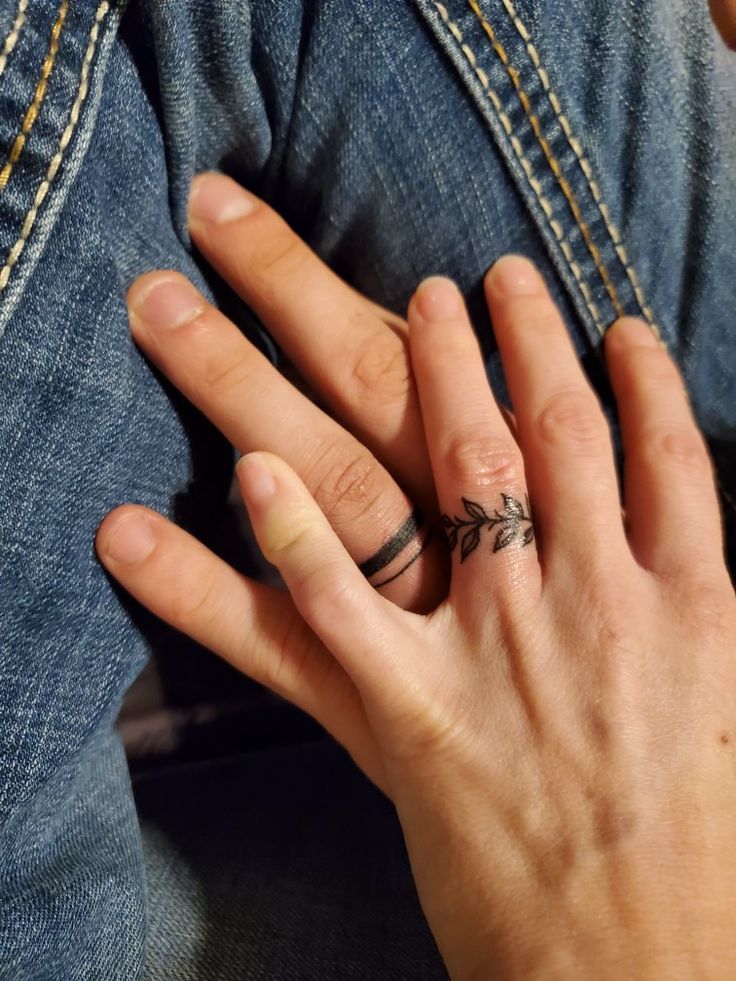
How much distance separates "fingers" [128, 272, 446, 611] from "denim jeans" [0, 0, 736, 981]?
1.3 inches

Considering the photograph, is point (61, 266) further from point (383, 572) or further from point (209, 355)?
point (383, 572)

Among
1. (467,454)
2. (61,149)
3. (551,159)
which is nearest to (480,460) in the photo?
(467,454)

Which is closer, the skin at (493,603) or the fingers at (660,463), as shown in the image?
the skin at (493,603)

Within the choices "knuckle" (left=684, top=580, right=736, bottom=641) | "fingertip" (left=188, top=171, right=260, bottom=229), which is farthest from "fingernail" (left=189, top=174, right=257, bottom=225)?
"knuckle" (left=684, top=580, right=736, bottom=641)

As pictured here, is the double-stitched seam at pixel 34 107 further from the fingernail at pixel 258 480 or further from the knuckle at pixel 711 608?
the knuckle at pixel 711 608

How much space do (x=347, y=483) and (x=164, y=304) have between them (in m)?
0.19

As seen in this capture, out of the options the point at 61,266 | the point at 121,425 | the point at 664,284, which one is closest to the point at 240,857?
the point at 121,425

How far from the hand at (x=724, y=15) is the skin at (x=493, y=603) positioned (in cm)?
24

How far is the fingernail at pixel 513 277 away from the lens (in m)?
0.61

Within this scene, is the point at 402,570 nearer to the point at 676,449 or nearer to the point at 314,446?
the point at 314,446

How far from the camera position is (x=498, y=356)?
0.68 meters

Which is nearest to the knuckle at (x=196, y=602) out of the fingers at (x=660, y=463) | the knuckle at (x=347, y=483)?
the knuckle at (x=347, y=483)

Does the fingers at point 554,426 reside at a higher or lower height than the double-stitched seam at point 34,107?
lower

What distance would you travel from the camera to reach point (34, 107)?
0.42 m
